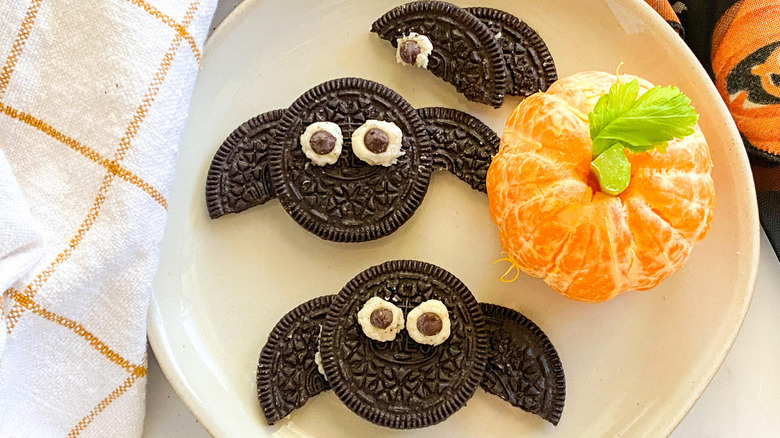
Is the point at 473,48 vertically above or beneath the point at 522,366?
above

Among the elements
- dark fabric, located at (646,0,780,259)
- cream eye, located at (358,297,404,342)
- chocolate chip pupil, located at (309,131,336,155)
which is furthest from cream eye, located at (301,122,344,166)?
dark fabric, located at (646,0,780,259)

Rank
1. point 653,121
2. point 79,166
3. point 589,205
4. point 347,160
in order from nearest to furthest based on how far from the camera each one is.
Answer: point 653,121 < point 589,205 < point 79,166 < point 347,160

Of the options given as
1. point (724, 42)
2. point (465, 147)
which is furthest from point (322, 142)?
point (724, 42)

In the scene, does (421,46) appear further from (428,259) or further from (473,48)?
(428,259)

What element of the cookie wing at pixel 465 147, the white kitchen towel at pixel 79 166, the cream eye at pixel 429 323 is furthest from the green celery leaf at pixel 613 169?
the white kitchen towel at pixel 79 166

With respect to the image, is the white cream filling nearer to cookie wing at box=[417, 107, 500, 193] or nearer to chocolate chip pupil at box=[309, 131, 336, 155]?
cookie wing at box=[417, 107, 500, 193]

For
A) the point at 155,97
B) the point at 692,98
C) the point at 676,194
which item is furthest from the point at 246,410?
the point at 692,98
